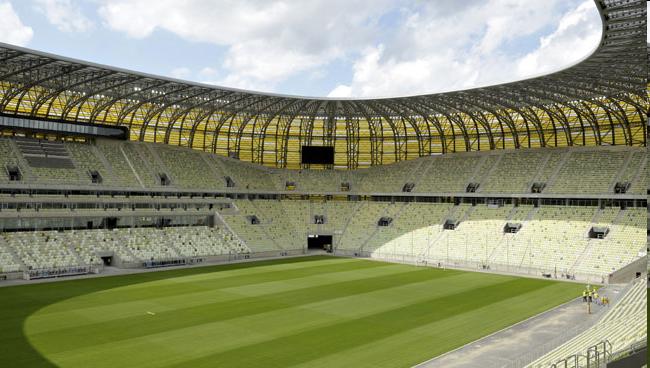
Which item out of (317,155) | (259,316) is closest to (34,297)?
(259,316)

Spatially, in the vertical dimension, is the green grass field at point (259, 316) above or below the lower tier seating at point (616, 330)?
below

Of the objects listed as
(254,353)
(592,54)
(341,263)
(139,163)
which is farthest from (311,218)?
(254,353)

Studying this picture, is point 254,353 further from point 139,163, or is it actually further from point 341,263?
point 139,163

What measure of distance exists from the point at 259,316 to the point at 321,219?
42.9 metres

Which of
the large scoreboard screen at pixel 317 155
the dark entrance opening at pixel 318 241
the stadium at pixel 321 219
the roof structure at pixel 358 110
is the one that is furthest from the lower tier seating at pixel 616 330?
the large scoreboard screen at pixel 317 155

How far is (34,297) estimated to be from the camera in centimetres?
3788

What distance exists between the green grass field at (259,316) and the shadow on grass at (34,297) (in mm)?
81

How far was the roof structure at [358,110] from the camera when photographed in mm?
44938

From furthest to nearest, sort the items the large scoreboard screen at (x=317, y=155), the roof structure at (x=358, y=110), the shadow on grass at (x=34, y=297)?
the large scoreboard screen at (x=317, y=155) → the roof structure at (x=358, y=110) → the shadow on grass at (x=34, y=297)

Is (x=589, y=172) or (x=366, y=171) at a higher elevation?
(x=366, y=171)

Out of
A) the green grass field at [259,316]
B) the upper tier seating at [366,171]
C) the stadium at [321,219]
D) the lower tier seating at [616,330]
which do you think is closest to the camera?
the lower tier seating at [616,330]

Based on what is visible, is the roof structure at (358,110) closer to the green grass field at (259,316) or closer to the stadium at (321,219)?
the stadium at (321,219)

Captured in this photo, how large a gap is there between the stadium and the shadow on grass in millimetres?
243

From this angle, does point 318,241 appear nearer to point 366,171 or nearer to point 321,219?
point 321,219
